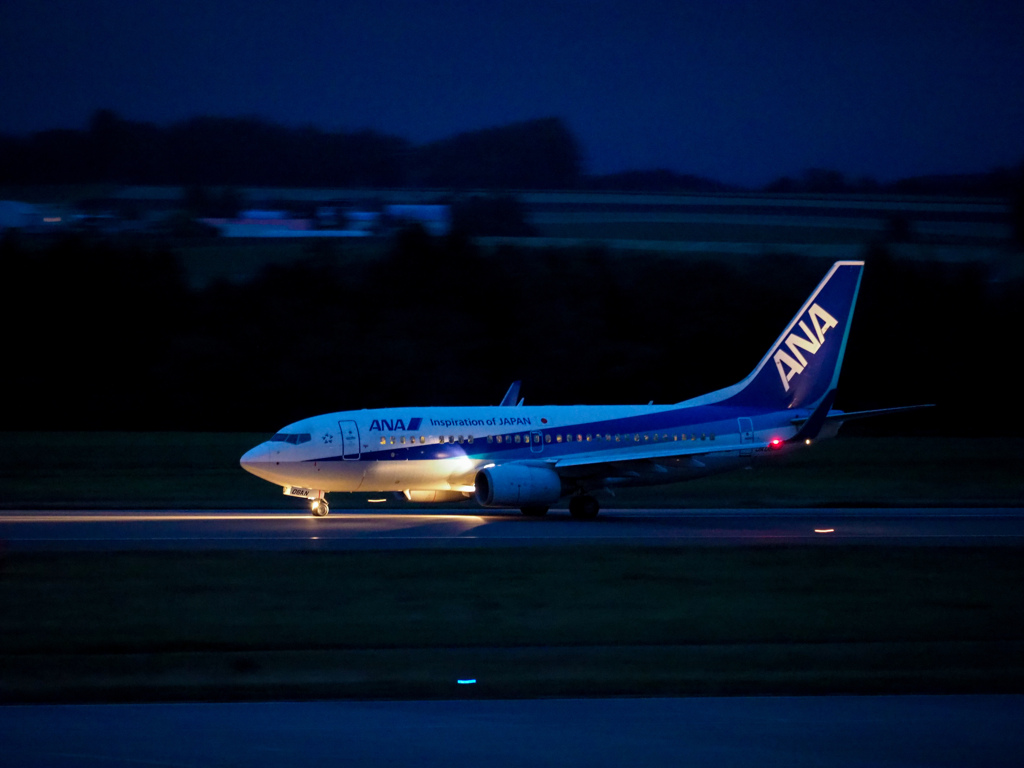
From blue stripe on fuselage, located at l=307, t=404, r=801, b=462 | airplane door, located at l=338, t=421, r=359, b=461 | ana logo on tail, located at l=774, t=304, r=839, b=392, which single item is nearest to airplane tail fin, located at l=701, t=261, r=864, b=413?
ana logo on tail, located at l=774, t=304, r=839, b=392

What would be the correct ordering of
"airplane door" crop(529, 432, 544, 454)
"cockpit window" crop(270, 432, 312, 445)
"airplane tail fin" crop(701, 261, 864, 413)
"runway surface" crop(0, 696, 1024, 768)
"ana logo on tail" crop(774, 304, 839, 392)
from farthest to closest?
"ana logo on tail" crop(774, 304, 839, 392)
"airplane tail fin" crop(701, 261, 864, 413)
"airplane door" crop(529, 432, 544, 454)
"cockpit window" crop(270, 432, 312, 445)
"runway surface" crop(0, 696, 1024, 768)

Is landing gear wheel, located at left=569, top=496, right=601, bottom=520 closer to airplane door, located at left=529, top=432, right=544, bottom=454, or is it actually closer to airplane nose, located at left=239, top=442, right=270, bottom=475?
airplane door, located at left=529, top=432, right=544, bottom=454

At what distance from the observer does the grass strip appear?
11031mm

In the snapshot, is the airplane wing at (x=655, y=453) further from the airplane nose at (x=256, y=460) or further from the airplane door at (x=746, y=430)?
the airplane nose at (x=256, y=460)

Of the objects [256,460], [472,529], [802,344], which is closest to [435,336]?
[802,344]

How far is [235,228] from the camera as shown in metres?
90.9

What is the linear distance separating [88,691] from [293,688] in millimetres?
1794

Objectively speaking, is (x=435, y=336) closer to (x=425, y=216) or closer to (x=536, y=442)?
(x=425, y=216)

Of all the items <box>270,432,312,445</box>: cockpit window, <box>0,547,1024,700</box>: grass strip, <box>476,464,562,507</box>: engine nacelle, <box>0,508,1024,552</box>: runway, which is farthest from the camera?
<box>270,432,312,445</box>: cockpit window

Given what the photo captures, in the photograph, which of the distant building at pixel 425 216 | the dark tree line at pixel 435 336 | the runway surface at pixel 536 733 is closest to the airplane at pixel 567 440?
the runway surface at pixel 536 733

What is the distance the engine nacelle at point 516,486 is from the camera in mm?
28328

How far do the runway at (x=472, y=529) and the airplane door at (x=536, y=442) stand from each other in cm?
175

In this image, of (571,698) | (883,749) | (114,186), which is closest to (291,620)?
(571,698)

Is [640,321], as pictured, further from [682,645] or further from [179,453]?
[682,645]
